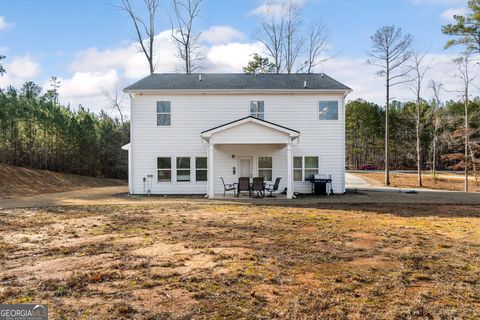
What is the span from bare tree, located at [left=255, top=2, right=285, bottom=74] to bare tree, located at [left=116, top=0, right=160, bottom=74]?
9870 millimetres

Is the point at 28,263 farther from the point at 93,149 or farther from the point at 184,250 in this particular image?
the point at 93,149

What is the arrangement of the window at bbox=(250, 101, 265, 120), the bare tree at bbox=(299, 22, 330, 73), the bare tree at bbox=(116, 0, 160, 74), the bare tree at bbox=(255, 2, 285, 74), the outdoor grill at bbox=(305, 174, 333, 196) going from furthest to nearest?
1. the bare tree at bbox=(255, 2, 285, 74)
2. the bare tree at bbox=(299, 22, 330, 73)
3. the bare tree at bbox=(116, 0, 160, 74)
4. the window at bbox=(250, 101, 265, 120)
5. the outdoor grill at bbox=(305, 174, 333, 196)

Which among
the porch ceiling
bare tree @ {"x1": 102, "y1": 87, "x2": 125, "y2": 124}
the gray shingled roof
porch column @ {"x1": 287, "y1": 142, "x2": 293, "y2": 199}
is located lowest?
porch column @ {"x1": 287, "y1": 142, "x2": 293, "y2": 199}

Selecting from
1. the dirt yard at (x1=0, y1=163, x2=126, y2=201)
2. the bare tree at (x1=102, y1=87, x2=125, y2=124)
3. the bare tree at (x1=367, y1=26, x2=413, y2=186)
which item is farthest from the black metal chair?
the bare tree at (x1=102, y1=87, x2=125, y2=124)

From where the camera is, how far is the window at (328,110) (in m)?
17.0

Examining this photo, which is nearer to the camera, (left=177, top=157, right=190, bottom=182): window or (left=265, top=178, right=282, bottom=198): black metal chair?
(left=265, top=178, right=282, bottom=198): black metal chair

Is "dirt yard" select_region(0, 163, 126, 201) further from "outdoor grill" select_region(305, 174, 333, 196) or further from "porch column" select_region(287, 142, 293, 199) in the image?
"outdoor grill" select_region(305, 174, 333, 196)

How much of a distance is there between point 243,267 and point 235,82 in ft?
47.5

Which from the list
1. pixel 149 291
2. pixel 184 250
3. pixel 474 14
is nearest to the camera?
pixel 149 291

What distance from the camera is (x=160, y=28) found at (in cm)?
3072

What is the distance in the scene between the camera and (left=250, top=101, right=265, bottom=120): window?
17.1 m

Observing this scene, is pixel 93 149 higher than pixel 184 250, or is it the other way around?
pixel 93 149

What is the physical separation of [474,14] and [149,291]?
22645 mm

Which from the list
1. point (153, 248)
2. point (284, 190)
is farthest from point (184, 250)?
point (284, 190)
